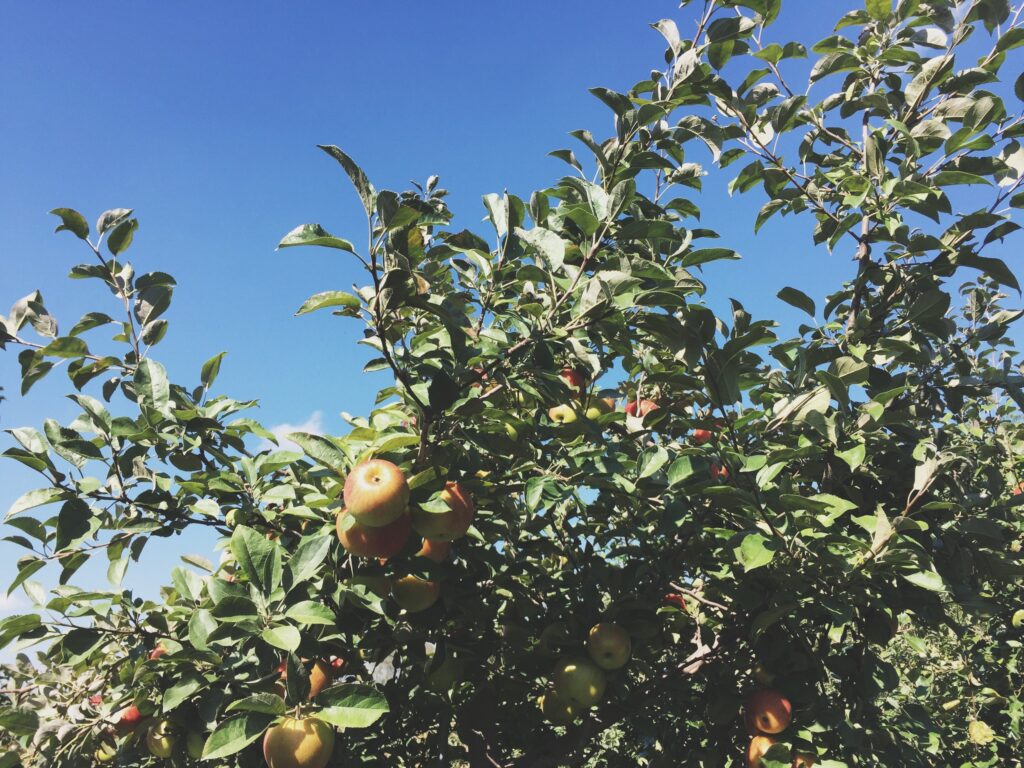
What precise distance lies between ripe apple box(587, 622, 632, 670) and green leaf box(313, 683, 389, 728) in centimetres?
103

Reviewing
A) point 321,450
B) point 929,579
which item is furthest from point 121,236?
point 929,579

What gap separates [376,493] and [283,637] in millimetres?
436

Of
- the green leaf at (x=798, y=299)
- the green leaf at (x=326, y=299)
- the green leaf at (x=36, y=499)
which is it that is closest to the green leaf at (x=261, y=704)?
the green leaf at (x=36, y=499)

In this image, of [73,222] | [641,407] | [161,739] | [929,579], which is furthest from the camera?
[641,407]

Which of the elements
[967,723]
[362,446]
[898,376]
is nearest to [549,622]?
[362,446]

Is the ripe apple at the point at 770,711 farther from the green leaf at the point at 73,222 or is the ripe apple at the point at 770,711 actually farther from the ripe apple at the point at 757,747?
the green leaf at the point at 73,222

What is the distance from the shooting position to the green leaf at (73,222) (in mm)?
2143

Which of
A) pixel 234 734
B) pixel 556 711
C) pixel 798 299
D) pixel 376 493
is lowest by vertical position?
pixel 556 711

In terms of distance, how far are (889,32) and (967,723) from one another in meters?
4.51

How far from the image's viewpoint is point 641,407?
306cm

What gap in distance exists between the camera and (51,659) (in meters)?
3.05

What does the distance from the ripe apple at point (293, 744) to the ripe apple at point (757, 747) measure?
1715 mm

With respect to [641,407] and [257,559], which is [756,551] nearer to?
[641,407]

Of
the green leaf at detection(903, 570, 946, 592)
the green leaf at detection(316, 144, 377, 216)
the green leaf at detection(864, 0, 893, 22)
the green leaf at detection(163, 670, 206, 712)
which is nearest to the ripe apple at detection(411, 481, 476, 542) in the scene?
the green leaf at detection(163, 670, 206, 712)
